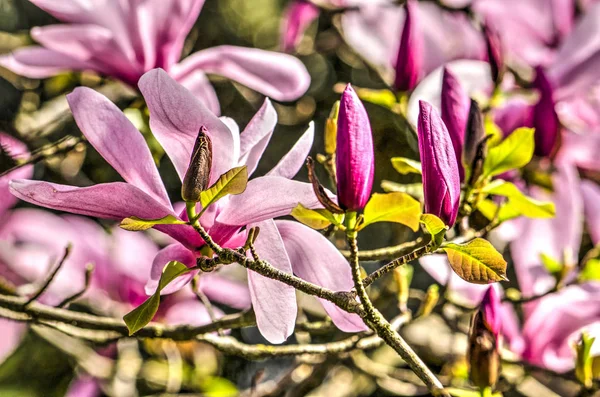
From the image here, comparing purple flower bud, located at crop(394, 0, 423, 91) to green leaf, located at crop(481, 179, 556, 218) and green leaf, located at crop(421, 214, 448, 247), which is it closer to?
green leaf, located at crop(481, 179, 556, 218)

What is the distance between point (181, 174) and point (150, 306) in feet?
0.40

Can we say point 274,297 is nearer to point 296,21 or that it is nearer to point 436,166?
point 436,166

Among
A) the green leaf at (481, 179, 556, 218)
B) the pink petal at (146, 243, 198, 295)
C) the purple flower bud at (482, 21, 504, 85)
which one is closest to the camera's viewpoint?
the pink petal at (146, 243, 198, 295)

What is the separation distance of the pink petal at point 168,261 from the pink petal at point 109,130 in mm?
74

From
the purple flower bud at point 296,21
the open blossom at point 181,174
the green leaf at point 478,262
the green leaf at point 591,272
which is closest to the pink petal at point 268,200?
the open blossom at point 181,174

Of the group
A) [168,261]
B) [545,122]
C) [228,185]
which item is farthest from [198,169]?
[545,122]

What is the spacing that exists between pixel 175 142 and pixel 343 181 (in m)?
0.15

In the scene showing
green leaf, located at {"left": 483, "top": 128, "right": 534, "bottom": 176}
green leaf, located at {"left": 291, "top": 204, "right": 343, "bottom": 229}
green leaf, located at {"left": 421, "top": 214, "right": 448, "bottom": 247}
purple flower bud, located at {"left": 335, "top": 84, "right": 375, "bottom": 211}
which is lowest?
green leaf, located at {"left": 483, "top": 128, "right": 534, "bottom": 176}

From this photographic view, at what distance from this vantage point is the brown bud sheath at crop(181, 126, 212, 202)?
56 cm

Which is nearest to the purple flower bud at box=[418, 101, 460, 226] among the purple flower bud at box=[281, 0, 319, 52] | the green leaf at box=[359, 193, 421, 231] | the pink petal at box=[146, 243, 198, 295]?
the green leaf at box=[359, 193, 421, 231]

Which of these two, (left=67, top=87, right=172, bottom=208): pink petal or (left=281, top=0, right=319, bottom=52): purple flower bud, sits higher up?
(left=67, top=87, right=172, bottom=208): pink petal

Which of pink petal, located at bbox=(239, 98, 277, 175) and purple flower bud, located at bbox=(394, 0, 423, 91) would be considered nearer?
pink petal, located at bbox=(239, 98, 277, 175)

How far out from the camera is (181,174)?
0.67m

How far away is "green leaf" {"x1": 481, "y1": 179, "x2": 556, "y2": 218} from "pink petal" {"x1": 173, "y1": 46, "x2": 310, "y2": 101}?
29cm
